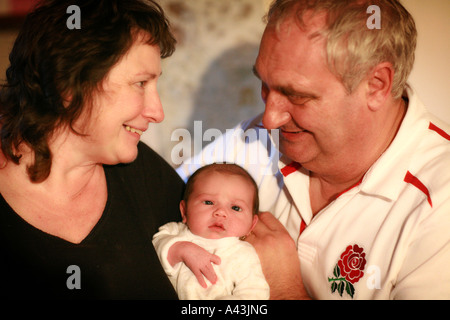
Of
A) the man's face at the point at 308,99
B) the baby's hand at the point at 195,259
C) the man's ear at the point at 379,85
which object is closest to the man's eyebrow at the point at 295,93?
the man's face at the point at 308,99

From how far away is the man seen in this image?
60.9 inches

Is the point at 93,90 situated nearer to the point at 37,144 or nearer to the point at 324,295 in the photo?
the point at 37,144

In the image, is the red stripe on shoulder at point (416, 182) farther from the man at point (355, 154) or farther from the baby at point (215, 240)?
the baby at point (215, 240)

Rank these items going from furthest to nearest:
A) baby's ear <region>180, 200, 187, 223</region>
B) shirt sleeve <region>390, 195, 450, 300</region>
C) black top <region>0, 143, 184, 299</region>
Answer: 1. baby's ear <region>180, 200, 187, 223</region>
2. shirt sleeve <region>390, 195, 450, 300</region>
3. black top <region>0, 143, 184, 299</region>

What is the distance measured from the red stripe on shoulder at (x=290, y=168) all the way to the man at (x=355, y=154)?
5.6 inches

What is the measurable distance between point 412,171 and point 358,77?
0.42m

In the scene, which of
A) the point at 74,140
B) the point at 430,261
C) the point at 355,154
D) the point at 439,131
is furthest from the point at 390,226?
the point at 74,140

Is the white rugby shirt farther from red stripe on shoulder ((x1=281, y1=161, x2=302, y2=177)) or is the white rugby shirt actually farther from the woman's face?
the woman's face

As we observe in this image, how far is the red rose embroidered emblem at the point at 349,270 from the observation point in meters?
1.65

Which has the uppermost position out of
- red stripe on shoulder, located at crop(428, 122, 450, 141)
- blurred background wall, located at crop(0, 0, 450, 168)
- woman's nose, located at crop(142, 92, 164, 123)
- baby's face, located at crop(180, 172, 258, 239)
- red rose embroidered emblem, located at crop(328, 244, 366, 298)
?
blurred background wall, located at crop(0, 0, 450, 168)

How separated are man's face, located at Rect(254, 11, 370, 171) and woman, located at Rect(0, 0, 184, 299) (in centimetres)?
42

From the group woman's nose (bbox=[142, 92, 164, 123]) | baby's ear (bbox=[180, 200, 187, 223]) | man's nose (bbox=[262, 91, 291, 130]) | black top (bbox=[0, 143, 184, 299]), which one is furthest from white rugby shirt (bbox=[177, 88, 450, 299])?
woman's nose (bbox=[142, 92, 164, 123])
